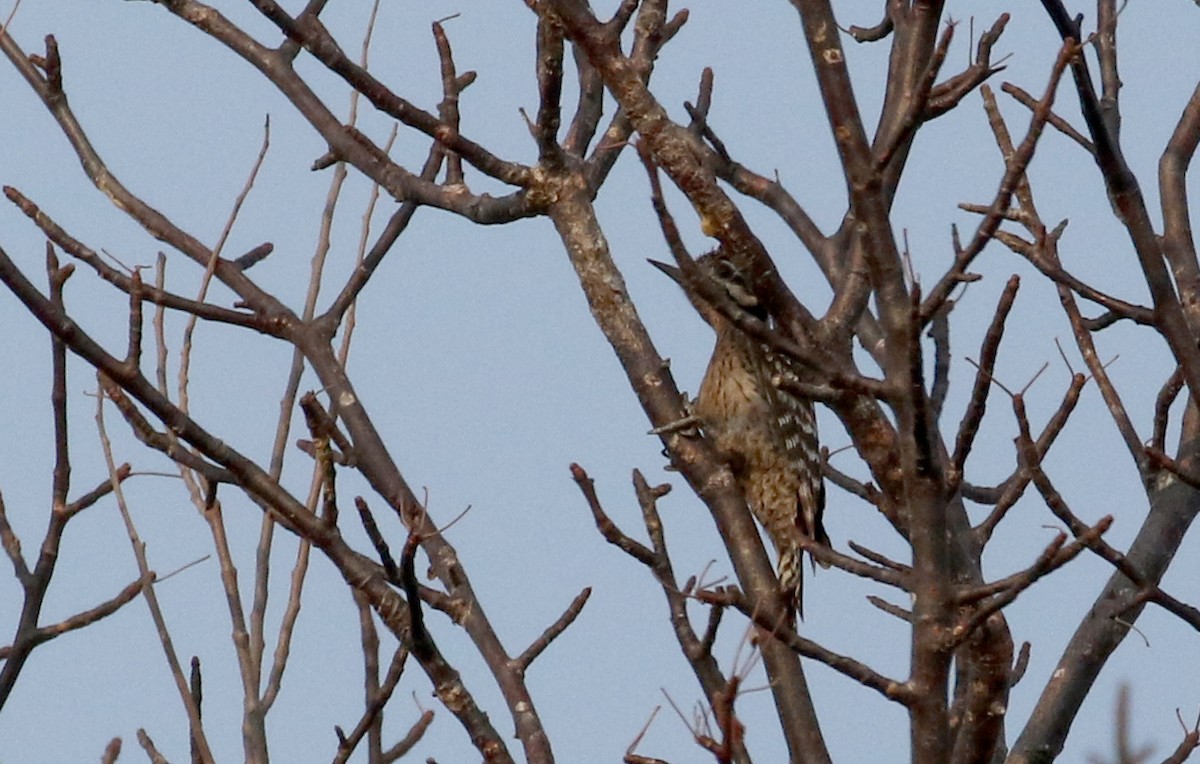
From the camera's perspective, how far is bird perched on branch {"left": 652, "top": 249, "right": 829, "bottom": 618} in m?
5.15

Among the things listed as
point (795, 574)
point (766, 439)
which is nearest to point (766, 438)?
point (766, 439)

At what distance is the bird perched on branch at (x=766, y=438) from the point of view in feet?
16.9

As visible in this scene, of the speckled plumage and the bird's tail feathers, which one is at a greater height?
the speckled plumage

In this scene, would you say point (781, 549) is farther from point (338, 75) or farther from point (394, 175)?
point (338, 75)

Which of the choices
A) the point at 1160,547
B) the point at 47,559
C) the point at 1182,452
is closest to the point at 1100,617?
the point at 1160,547

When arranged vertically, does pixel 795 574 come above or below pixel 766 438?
below

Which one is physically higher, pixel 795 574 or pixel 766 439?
pixel 766 439

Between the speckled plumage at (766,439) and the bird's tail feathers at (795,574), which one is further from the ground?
the speckled plumage at (766,439)

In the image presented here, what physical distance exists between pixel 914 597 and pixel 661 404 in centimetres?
110

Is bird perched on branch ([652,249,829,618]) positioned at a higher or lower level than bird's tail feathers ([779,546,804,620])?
higher

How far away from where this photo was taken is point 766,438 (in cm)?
518

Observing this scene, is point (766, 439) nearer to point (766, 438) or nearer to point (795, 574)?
point (766, 438)

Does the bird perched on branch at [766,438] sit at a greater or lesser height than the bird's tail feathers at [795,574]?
greater

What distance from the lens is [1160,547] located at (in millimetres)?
3465
